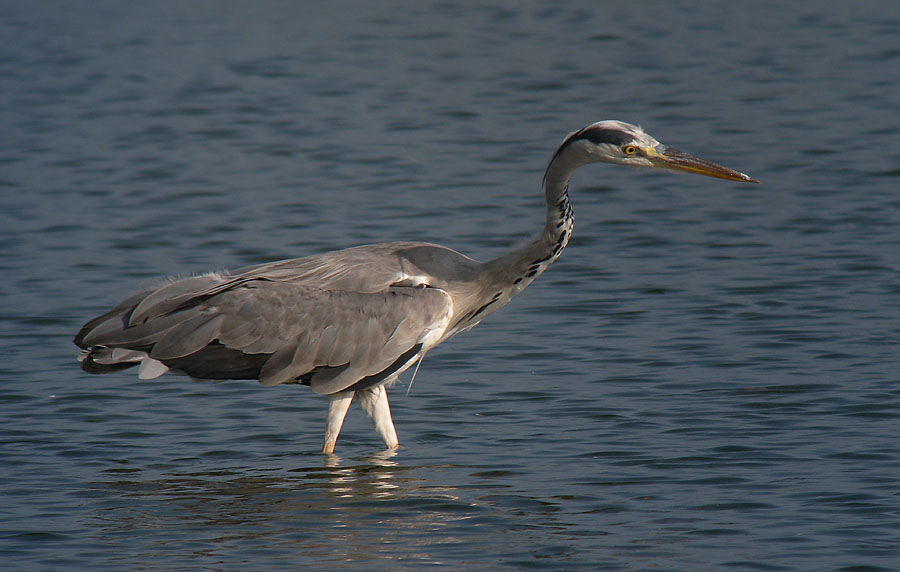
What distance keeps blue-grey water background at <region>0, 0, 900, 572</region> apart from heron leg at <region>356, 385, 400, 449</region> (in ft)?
0.50

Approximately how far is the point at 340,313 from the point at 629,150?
2.07 metres

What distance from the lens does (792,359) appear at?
10875mm

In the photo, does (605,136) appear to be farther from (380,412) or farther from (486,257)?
(486,257)

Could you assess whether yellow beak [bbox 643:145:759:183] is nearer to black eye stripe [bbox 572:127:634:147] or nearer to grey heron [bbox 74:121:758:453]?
grey heron [bbox 74:121:758:453]

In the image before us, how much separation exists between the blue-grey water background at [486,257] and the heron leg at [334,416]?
181 mm

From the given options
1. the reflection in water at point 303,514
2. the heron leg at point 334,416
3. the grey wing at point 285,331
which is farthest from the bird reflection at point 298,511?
the grey wing at point 285,331

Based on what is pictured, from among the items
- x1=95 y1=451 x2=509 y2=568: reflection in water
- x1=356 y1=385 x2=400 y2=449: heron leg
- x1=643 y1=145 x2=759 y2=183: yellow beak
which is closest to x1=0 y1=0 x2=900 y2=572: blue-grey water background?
x1=95 y1=451 x2=509 y2=568: reflection in water

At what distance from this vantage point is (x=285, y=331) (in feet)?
30.6

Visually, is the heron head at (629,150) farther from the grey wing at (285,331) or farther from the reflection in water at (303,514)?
the reflection in water at (303,514)

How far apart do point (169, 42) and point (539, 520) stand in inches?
685

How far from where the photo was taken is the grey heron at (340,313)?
30.1ft

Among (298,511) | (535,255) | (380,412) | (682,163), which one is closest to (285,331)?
(380,412)

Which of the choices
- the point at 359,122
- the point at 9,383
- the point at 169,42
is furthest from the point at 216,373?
the point at 169,42

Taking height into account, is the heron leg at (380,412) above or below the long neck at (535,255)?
below
